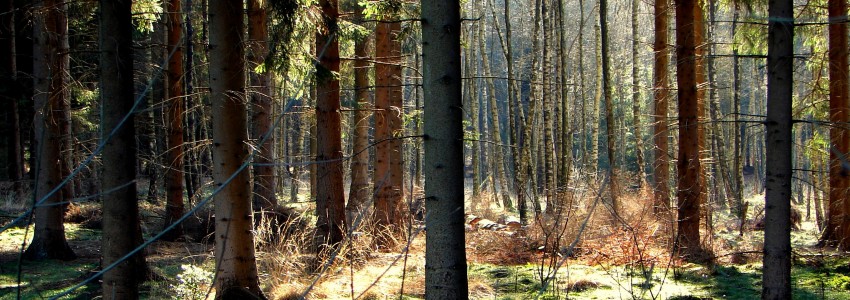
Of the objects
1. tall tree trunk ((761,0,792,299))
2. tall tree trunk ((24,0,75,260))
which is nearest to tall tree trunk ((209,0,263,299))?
tall tree trunk ((761,0,792,299))

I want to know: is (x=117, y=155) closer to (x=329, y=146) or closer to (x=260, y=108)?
(x=329, y=146)

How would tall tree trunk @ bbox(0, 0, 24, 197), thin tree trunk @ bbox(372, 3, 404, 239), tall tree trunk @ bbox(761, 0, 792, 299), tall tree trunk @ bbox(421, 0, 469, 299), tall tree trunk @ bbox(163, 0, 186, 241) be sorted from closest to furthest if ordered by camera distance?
tall tree trunk @ bbox(421, 0, 469, 299)
tall tree trunk @ bbox(761, 0, 792, 299)
tall tree trunk @ bbox(163, 0, 186, 241)
thin tree trunk @ bbox(372, 3, 404, 239)
tall tree trunk @ bbox(0, 0, 24, 197)

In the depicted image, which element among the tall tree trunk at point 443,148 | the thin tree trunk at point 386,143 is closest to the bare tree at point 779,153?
the tall tree trunk at point 443,148

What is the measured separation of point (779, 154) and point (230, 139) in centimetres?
449

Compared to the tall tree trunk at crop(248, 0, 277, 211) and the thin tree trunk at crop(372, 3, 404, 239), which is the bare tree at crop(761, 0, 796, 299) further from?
the thin tree trunk at crop(372, 3, 404, 239)

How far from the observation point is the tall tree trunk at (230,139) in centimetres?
581

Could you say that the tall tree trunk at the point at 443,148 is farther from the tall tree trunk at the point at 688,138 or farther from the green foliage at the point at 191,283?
the tall tree trunk at the point at 688,138

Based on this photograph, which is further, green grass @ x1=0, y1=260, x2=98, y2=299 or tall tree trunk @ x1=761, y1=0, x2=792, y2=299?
green grass @ x1=0, y1=260, x2=98, y2=299

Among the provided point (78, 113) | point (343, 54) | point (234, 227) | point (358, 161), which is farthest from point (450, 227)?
point (78, 113)

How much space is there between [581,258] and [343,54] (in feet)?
29.9

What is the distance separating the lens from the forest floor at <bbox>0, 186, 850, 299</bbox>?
23.1ft

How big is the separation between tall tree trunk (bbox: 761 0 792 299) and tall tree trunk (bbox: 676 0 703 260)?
4.19 metres

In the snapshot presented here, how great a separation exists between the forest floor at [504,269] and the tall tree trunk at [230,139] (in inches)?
21.9

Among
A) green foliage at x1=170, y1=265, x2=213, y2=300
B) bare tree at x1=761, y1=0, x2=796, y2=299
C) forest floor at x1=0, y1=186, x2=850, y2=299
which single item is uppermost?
bare tree at x1=761, y1=0, x2=796, y2=299
